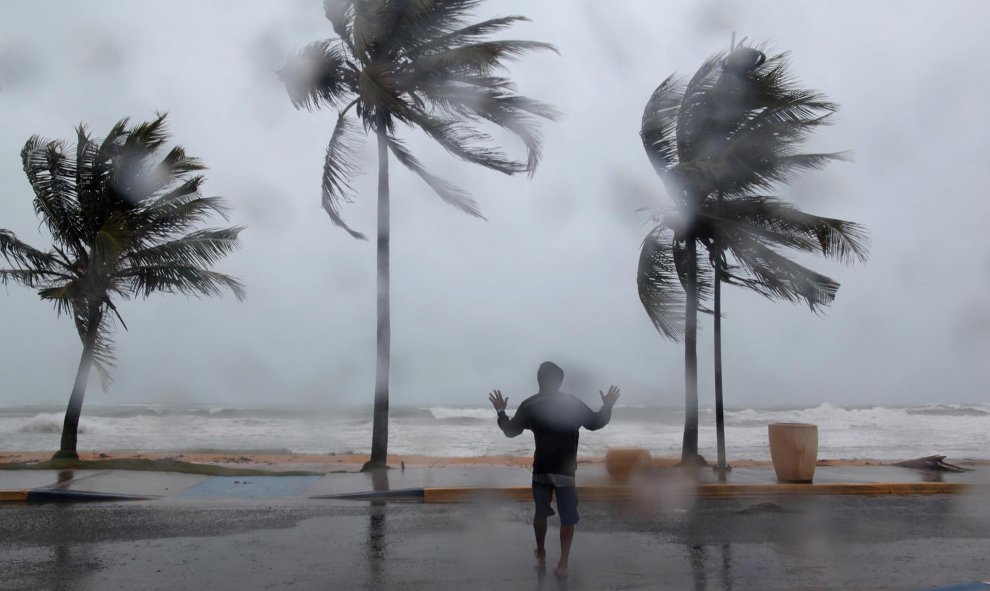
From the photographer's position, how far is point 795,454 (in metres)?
12.2

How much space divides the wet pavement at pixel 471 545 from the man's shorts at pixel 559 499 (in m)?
0.46

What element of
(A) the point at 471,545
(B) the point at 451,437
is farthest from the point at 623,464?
(B) the point at 451,437

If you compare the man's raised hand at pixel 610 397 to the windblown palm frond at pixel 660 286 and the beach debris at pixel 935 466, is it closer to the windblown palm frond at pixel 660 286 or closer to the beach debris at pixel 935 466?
the windblown palm frond at pixel 660 286

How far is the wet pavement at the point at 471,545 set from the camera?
6324mm

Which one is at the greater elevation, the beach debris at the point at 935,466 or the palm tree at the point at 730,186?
the palm tree at the point at 730,186

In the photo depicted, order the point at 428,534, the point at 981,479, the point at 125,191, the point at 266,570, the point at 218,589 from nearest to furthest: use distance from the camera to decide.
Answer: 1. the point at 218,589
2. the point at 266,570
3. the point at 428,534
4. the point at 981,479
5. the point at 125,191

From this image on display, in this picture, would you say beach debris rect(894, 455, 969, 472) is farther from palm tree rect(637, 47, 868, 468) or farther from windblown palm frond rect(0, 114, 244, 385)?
windblown palm frond rect(0, 114, 244, 385)

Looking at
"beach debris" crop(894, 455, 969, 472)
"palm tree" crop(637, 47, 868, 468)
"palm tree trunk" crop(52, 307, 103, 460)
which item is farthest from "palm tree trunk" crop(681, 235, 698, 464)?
"palm tree trunk" crop(52, 307, 103, 460)

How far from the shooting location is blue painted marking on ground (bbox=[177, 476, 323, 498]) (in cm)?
1092

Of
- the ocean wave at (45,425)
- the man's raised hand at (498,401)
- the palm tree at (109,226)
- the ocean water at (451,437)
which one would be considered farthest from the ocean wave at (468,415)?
the man's raised hand at (498,401)

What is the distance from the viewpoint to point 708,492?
1155 centimetres

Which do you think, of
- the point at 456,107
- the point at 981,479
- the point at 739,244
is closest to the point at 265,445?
the point at 456,107

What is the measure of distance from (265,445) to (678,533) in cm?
1825

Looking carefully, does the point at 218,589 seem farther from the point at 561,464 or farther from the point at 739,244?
the point at 739,244
